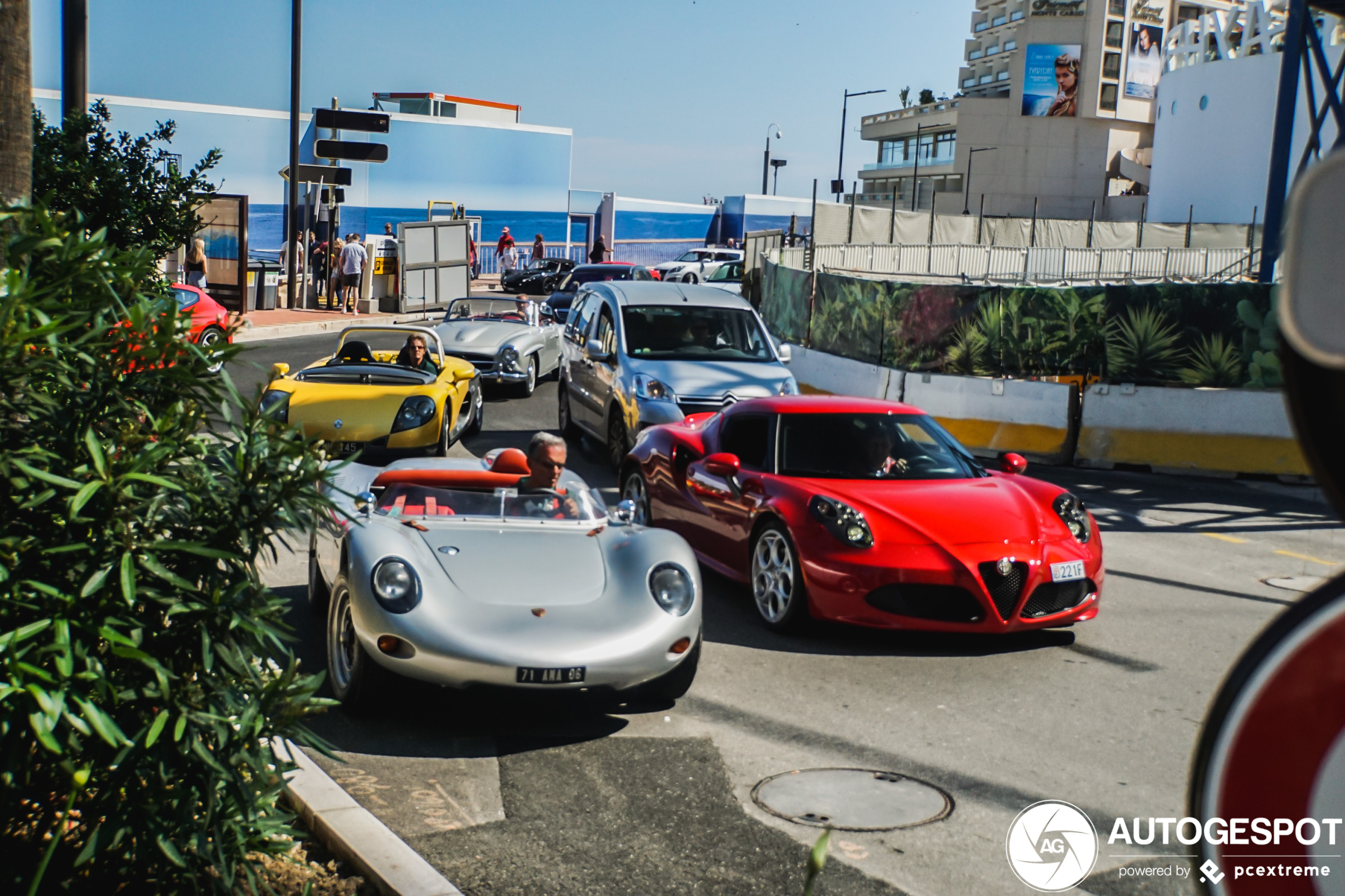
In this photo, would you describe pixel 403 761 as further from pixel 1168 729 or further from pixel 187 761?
pixel 1168 729

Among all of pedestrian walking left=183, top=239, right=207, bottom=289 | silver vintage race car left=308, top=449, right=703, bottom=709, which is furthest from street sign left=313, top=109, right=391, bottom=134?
silver vintage race car left=308, top=449, right=703, bottom=709

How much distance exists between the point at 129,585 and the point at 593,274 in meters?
29.7

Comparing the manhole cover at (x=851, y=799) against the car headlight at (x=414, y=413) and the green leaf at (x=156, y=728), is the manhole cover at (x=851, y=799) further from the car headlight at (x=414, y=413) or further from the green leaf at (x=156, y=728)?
the car headlight at (x=414, y=413)

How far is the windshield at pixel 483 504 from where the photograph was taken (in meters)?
6.88

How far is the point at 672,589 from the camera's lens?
6305mm

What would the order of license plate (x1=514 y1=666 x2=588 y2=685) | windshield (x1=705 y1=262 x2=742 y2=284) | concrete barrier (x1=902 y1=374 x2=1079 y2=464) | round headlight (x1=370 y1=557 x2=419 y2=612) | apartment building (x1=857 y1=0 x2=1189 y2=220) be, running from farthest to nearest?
apartment building (x1=857 y1=0 x2=1189 y2=220) < windshield (x1=705 y1=262 x2=742 y2=284) < concrete barrier (x1=902 y1=374 x2=1079 y2=464) < round headlight (x1=370 y1=557 x2=419 y2=612) < license plate (x1=514 y1=666 x2=588 y2=685)

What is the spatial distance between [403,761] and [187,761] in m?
2.32

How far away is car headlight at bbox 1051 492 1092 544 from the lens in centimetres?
784

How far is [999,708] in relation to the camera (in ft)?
21.3

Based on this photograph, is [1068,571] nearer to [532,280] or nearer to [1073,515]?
[1073,515]

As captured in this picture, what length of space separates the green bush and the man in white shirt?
29562 millimetres

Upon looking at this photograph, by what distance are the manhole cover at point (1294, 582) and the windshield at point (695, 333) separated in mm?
5749

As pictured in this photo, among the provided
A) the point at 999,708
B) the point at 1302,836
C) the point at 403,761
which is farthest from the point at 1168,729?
the point at 1302,836

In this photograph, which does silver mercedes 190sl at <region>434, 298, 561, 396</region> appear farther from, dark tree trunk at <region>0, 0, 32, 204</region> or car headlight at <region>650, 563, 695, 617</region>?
dark tree trunk at <region>0, 0, 32, 204</region>
